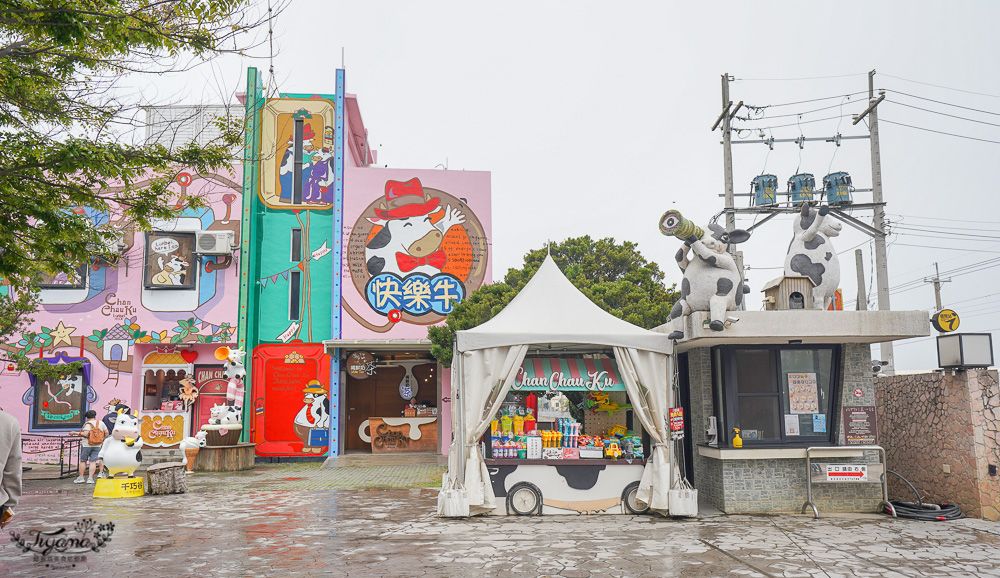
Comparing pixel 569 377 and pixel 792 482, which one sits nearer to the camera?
pixel 792 482

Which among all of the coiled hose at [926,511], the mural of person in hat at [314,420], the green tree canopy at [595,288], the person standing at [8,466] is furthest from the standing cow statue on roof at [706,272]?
the mural of person in hat at [314,420]

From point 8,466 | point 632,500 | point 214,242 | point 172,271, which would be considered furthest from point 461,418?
point 172,271

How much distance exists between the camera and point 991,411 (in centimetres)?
893

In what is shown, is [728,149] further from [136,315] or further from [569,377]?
[136,315]

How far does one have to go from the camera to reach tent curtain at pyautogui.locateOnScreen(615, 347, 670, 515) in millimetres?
8977

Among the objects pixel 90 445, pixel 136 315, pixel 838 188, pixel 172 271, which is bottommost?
pixel 90 445

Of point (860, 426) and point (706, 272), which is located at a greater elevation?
point (706, 272)

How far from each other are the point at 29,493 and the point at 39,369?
3544 mm

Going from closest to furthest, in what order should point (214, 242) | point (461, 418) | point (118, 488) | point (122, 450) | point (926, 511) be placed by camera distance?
point (926, 511)
point (461, 418)
point (118, 488)
point (122, 450)
point (214, 242)

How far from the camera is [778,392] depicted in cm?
953

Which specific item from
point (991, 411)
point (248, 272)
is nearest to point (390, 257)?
point (248, 272)

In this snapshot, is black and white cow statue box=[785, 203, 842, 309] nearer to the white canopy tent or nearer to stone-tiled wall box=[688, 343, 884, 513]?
stone-tiled wall box=[688, 343, 884, 513]

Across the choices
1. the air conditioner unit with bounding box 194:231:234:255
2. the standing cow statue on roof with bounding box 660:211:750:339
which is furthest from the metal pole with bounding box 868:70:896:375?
the air conditioner unit with bounding box 194:231:234:255

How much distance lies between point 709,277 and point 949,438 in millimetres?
3783
